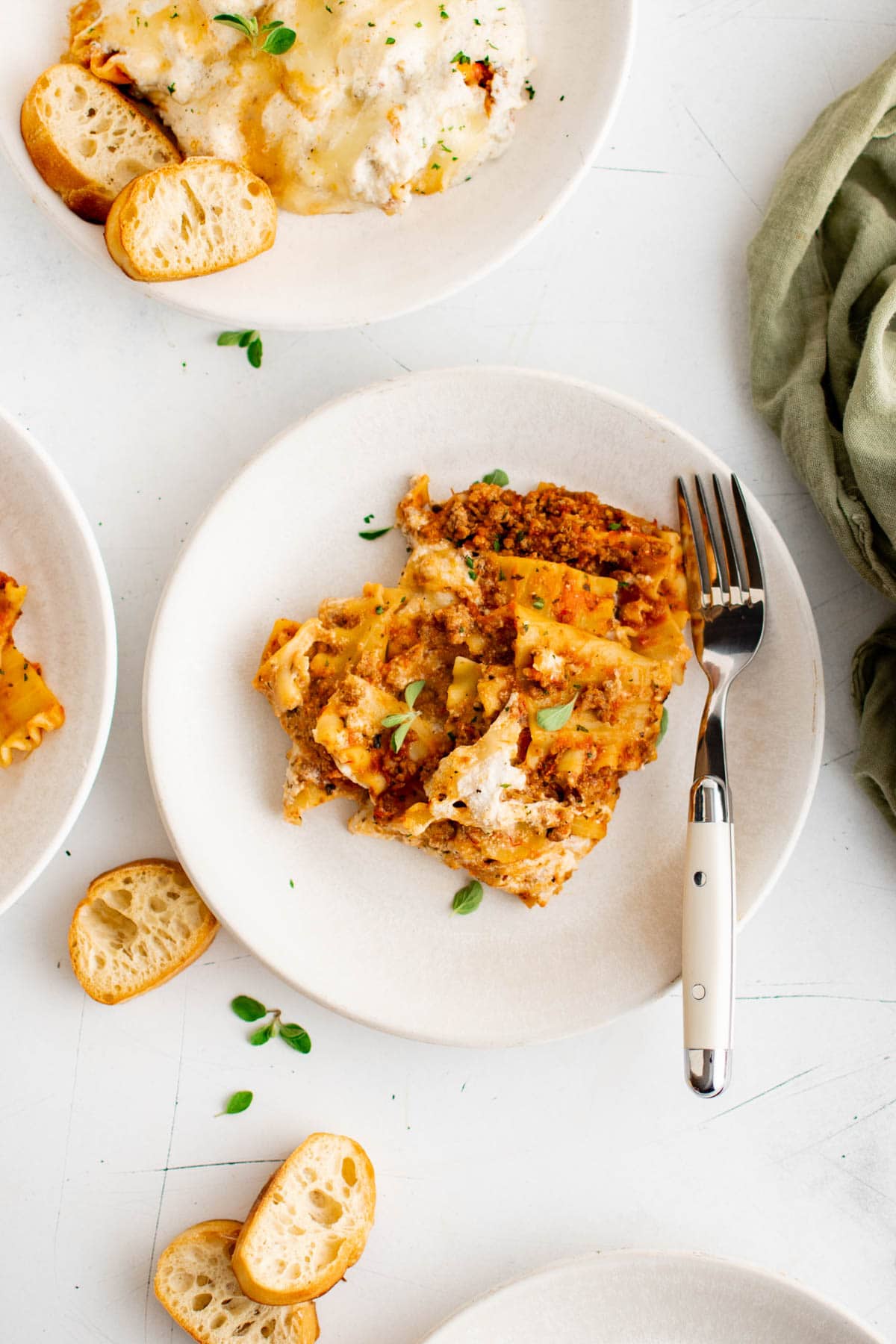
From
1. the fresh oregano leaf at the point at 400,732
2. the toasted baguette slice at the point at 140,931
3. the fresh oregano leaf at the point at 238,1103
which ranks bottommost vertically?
the fresh oregano leaf at the point at 238,1103

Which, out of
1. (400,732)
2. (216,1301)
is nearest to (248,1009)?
(216,1301)

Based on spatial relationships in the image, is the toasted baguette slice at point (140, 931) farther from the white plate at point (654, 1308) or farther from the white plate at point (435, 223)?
the white plate at point (435, 223)

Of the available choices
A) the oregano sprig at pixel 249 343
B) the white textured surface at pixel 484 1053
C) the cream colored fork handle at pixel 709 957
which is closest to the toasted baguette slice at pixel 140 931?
the white textured surface at pixel 484 1053

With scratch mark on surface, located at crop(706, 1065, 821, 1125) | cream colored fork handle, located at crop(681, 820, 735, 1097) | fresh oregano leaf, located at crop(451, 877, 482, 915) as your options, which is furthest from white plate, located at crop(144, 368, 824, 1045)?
scratch mark on surface, located at crop(706, 1065, 821, 1125)

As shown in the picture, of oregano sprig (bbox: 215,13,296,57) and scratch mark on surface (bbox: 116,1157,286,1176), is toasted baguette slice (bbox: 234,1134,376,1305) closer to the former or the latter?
scratch mark on surface (bbox: 116,1157,286,1176)

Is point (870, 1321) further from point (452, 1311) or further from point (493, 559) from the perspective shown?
point (493, 559)
